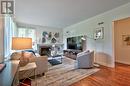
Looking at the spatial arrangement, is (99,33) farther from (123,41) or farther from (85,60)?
(85,60)

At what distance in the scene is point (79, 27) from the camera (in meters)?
7.48

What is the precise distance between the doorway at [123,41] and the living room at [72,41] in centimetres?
5

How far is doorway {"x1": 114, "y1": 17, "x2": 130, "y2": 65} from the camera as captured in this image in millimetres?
5855

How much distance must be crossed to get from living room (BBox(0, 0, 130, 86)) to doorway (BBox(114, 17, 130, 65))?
5 cm

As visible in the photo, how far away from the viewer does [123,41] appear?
241 inches

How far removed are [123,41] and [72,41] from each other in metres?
3.29

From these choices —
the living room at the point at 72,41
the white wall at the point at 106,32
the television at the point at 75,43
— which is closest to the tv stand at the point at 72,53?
the living room at the point at 72,41

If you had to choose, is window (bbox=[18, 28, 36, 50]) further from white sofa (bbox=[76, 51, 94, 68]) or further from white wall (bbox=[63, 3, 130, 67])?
white sofa (bbox=[76, 51, 94, 68])

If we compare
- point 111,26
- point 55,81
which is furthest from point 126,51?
point 55,81

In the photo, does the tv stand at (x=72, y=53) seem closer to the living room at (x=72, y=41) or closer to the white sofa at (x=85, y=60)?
the living room at (x=72, y=41)

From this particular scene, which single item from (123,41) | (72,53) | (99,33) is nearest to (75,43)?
(72,53)

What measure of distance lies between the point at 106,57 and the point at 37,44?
5.34 m

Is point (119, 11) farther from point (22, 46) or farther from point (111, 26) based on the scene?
point (22, 46)

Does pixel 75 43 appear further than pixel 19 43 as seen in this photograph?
Yes
